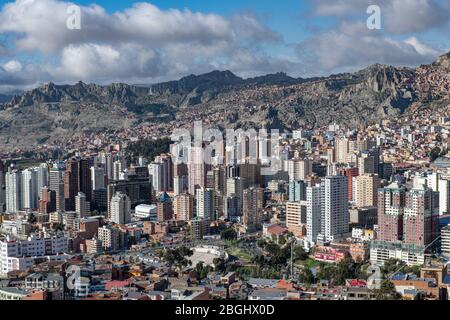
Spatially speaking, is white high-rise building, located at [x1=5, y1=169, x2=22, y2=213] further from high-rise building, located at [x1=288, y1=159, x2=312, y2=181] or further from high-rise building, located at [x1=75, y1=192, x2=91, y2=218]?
high-rise building, located at [x1=288, y1=159, x2=312, y2=181]

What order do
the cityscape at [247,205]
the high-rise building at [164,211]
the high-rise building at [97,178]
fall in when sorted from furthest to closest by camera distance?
the high-rise building at [97,178] → the high-rise building at [164,211] → the cityscape at [247,205]

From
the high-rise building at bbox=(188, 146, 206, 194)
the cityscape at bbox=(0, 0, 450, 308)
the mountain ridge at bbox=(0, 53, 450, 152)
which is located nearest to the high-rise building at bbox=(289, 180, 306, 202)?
the cityscape at bbox=(0, 0, 450, 308)

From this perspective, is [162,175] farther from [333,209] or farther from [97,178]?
[333,209]

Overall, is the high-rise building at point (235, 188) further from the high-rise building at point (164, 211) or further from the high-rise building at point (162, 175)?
the high-rise building at point (162, 175)

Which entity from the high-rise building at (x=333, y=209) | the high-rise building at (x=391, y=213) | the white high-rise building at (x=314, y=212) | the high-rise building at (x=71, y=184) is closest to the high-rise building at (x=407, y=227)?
the high-rise building at (x=391, y=213)
